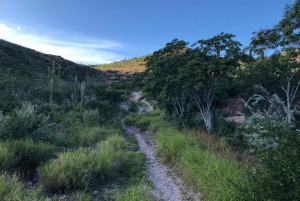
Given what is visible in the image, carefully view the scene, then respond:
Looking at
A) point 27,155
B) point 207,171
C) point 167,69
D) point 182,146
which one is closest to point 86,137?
point 27,155

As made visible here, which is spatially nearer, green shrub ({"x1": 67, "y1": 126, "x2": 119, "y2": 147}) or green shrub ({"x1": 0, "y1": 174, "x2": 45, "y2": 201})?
green shrub ({"x1": 0, "y1": 174, "x2": 45, "y2": 201})

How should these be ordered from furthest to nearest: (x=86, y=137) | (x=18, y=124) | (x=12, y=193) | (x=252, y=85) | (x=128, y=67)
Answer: (x=128, y=67) < (x=252, y=85) < (x=86, y=137) < (x=18, y=124) < (x=12, y=193)

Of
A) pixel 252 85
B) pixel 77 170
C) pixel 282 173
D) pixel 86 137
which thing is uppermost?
pixel 252 85

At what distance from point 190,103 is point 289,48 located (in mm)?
7043

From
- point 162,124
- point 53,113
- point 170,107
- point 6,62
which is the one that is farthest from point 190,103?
point 6,62

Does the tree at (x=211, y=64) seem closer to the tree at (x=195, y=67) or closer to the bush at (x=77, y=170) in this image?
the tree at (x=195, y=67)

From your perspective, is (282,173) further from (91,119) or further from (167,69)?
(91,119)

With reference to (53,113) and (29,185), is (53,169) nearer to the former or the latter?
(29,185)

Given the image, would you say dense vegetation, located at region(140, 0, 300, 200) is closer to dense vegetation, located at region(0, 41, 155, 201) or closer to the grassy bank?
the grassy bank

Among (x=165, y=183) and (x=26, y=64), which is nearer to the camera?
(x=165, y=183)

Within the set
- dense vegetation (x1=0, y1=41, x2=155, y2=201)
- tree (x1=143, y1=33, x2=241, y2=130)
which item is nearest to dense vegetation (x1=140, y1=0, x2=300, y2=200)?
tree (x1=143, y1=33, x2=241, y2=130)

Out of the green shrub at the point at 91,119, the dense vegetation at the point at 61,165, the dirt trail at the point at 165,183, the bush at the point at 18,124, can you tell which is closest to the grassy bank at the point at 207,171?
the dirt trail at the point at 165,183

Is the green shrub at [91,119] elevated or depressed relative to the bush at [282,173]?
depressed

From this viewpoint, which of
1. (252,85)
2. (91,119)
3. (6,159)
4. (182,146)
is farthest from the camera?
(252,85)
